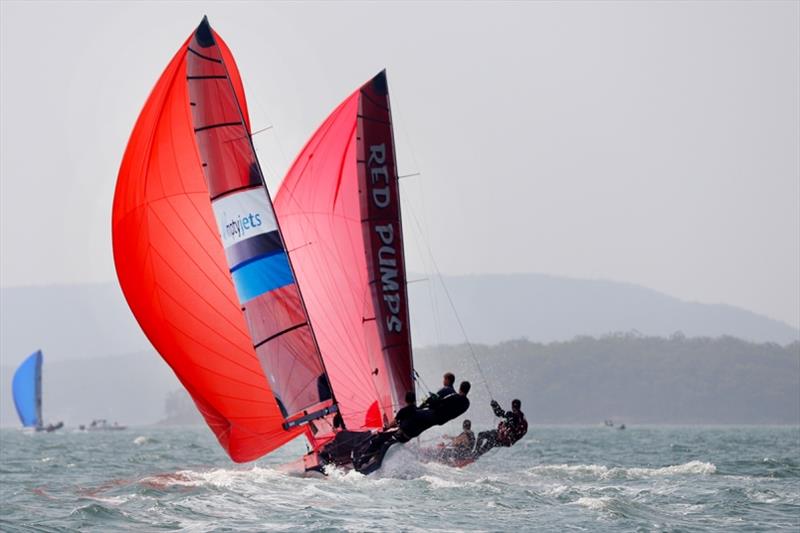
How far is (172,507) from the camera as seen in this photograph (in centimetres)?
2039

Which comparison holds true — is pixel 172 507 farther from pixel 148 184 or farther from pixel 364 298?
pixel 364 298

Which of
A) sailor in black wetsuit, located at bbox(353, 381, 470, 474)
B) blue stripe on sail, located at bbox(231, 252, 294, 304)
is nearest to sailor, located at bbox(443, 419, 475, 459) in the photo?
sailor in black wetsuit, located at bbox(353, 381, 470, 474)

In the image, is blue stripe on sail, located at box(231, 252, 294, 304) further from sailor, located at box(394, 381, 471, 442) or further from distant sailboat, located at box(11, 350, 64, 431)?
distant sailboat, located at box(11, 350, 64, 431)

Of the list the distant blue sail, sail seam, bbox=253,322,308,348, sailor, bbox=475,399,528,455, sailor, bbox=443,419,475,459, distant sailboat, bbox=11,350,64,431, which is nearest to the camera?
sail seam, bbox=253,322,308,348

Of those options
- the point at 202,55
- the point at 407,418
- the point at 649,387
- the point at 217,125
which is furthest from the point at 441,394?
the point at 649,387

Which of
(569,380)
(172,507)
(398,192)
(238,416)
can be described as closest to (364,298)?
(398,192)

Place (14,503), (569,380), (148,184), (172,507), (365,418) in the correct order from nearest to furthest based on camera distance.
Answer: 1. (172,507)
2. (14,503)
3. (148,184)
4. (365,418)
5. (569,380)

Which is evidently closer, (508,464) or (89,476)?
(89,476)

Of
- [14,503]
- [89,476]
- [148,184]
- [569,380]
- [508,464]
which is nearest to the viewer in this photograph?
[14,503]

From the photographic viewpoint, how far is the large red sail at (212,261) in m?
24.0

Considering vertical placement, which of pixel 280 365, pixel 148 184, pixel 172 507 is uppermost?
pixel 148 184

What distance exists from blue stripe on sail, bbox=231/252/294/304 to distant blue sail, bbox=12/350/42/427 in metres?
76.0

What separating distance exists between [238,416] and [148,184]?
4.49 meters

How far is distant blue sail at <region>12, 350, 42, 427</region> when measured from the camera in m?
98.4
